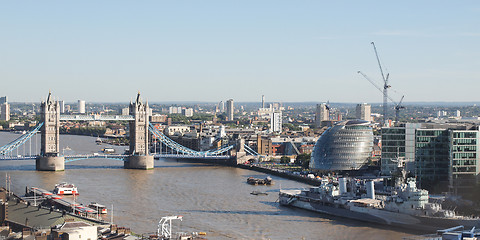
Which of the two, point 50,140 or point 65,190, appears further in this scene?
point 50,140

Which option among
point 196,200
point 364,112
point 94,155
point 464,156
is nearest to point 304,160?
point 94,155

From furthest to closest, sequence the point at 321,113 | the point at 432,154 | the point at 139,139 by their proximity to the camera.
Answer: the point at 321,113
the point at 139,139
the point at 432,154

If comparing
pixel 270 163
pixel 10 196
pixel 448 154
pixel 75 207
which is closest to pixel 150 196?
pixel 75 207

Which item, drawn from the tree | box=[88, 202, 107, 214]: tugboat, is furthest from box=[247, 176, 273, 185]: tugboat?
box=[88, 202, 107, 214]: tugboat

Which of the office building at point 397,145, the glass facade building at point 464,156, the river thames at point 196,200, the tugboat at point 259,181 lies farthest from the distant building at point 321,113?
the glass facade building at point 464,156

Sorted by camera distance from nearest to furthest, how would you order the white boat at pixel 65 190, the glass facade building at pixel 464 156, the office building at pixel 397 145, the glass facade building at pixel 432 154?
the white boat at pixel 65 190
the glass facade building at pixel 464 156
the glass facade building at pixel 432 154
the office building at pixel 397 145

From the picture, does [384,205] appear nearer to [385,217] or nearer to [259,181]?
[385,217]

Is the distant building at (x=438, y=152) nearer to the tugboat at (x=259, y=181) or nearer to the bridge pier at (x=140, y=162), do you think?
the tugboat at (x=259, y=181)
